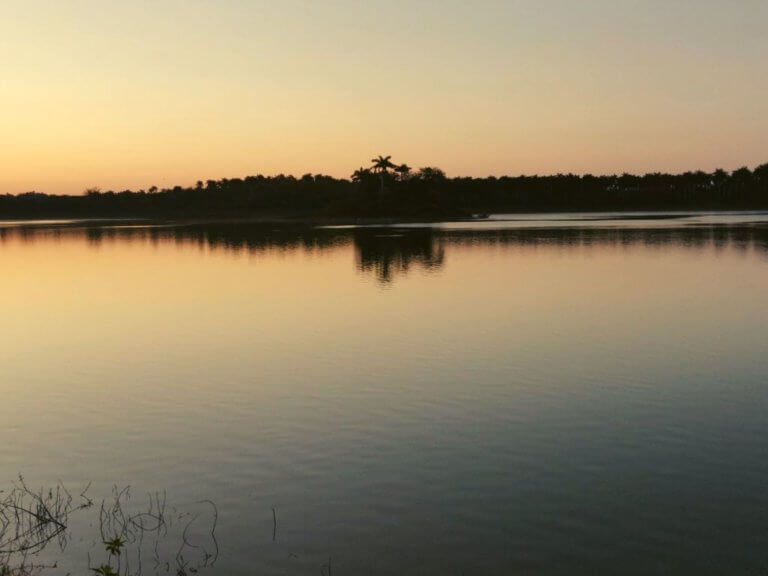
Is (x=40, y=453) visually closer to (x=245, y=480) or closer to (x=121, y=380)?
(x=245, y=480)

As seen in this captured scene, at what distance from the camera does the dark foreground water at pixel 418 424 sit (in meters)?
12.1

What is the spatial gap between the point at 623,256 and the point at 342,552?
193 feet

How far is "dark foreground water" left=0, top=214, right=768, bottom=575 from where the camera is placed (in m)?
12.1

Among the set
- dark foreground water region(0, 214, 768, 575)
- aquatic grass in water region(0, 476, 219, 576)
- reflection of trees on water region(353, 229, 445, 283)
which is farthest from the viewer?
reflection of trees on water region(353, 229, 445, 283)

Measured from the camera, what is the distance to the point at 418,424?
18344mm

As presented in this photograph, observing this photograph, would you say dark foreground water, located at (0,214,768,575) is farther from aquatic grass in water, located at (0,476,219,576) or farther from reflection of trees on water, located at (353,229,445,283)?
reflection of trees on water, located at (353,229,445,283)

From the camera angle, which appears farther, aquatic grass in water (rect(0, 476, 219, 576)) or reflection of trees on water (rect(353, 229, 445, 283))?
reflection of trees on water (rect(353, 229, 445, 283))

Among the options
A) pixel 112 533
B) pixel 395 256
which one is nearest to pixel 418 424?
pixel 112 533

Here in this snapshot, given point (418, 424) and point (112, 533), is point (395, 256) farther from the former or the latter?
point (112, 533)

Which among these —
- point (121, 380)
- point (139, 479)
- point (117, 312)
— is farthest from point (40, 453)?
point (117, 312)

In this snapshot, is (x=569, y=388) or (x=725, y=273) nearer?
(x=569, y=388)

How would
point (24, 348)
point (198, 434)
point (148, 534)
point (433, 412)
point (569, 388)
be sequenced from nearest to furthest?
point (148, 534), point (198, 434), point (433, 412), point (569, 388), point (24, 348)

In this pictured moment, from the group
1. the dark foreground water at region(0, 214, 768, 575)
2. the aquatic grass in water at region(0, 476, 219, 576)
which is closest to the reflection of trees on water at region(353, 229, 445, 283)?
the dark foreground water at region(0, 214, 768, 575)

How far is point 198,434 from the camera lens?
1797 cm
